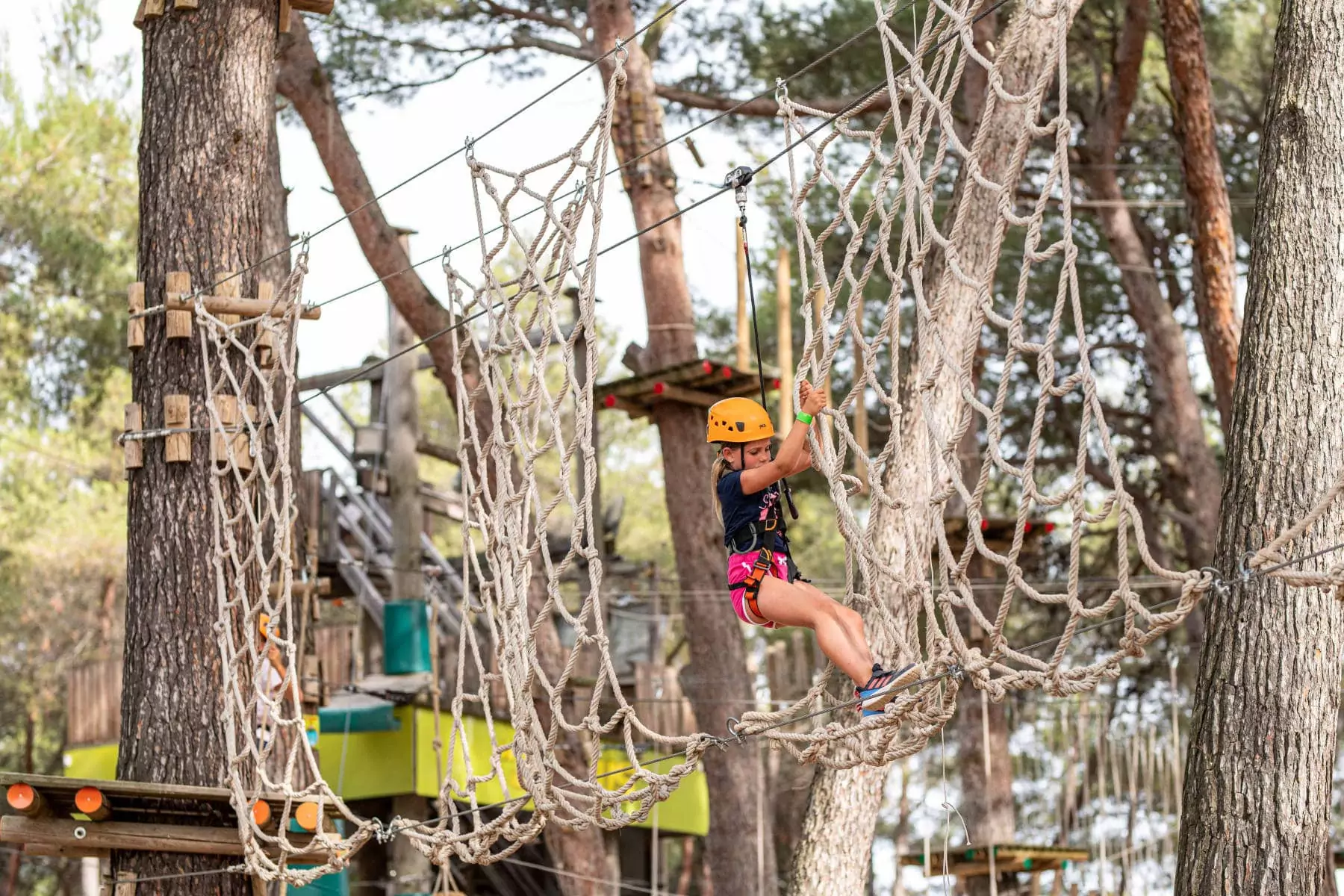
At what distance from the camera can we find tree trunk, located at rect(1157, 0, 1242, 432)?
6.87 m

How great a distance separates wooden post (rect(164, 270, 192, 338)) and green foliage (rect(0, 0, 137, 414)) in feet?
26.3

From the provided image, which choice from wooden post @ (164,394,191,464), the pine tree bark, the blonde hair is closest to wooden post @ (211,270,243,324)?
wooden post @ (164,394,191,464)

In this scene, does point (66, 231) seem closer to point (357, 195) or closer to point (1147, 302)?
point (357, 195)

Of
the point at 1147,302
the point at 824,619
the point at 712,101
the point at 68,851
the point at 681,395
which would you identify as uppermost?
the point at 712,101

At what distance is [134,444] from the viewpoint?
166 inches

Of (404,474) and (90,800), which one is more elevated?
(404,474)

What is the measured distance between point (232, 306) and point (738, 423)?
1.68 meters

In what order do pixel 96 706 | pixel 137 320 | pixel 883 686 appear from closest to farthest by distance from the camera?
pixel 883 686 < pixel 137 320 < pixel 96 706

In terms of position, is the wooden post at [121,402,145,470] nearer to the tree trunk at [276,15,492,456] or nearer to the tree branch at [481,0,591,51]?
the tree trunk at [276,15,492,456]

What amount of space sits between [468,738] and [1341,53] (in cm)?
547

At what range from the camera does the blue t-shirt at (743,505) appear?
3.18 m

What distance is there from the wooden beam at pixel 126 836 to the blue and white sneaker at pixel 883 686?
1.64 metres

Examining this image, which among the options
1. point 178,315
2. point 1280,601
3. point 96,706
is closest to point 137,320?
point 178,315

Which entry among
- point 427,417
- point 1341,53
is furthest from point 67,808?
point 427,417
